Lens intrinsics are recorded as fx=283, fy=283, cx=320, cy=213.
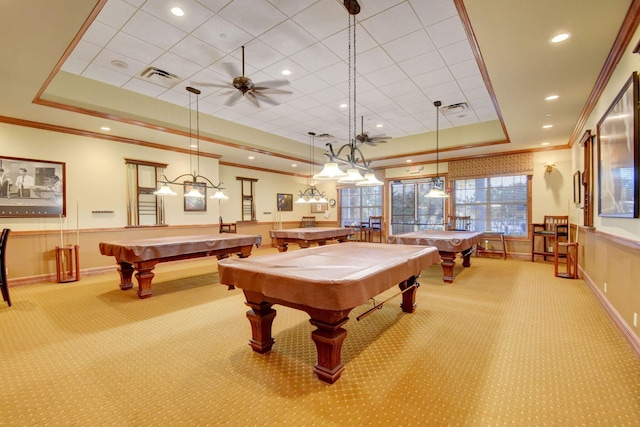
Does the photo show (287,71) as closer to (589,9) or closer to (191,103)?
(191,103)

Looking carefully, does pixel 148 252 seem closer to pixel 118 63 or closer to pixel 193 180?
pixel 193 180

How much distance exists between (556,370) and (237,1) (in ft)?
14.2

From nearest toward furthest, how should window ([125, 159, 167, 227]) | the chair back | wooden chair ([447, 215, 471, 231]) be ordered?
window ([125, 159, 167, 227]) → the chair back → wooden chair ([447, 215, 471, 231])

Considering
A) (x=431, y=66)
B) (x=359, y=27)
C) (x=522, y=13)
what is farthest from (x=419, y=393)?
(x=431, y=66)

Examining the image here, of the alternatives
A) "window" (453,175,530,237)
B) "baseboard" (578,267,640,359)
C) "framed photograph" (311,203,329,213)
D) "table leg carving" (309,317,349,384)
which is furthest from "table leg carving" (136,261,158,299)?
"framed photograph" (311,203,329,213)

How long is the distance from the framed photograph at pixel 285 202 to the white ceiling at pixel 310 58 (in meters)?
4.40

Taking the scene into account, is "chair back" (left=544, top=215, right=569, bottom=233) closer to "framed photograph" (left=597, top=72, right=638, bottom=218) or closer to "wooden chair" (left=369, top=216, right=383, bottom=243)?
"framed photograph" (left=597, top=72, right=638, bottom=218)

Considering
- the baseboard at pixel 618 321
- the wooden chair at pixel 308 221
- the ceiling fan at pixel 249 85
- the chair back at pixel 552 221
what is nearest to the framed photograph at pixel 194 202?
the ceiling fan at pixel 249 85

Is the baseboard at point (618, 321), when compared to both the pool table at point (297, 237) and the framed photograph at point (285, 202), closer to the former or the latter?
the pool table at point (297, 237)

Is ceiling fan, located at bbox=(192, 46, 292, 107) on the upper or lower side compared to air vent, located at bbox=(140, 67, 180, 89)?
lower

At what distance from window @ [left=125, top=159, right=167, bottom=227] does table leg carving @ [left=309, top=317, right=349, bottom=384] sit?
5.84 metres

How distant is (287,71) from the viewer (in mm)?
4242

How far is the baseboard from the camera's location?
243 centimetres

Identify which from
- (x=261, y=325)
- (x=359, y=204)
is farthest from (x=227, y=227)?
(x=261, y=325)
